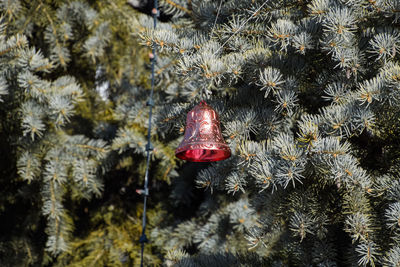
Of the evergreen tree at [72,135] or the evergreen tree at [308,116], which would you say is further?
the evergreen tree at [72,135]

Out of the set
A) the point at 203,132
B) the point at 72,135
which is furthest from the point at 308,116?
the point at 72,135

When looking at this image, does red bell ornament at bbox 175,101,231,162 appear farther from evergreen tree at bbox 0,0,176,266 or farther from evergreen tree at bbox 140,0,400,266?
evergreen tree at bbox 0,0,176,266

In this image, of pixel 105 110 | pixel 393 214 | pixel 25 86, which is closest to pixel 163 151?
pixel 105 110

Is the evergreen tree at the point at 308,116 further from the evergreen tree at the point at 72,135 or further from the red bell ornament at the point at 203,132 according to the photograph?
the evergreen tree at the point at 72,135

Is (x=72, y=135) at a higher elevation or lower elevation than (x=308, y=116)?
higher

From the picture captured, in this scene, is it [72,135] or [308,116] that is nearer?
[308,116]

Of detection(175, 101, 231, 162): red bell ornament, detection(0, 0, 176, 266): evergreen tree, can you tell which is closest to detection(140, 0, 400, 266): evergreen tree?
detection(175, 101, 231, 162): red bell ornament

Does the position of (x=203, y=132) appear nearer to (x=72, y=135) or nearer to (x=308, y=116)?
(x=308, y=116)

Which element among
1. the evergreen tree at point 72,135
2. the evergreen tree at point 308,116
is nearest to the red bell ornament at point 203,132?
the evergreen tree at point 308,116

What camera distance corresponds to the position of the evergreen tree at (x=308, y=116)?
0.83m

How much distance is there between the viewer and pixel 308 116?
92 centimetres

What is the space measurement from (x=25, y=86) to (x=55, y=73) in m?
0.33

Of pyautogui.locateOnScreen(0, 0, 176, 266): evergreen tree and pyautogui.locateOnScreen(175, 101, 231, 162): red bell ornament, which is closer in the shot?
pyautogui.locateOnScreen(175, 101, 231, 162): red bell ornament

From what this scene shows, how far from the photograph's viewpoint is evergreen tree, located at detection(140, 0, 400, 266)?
828 mm
